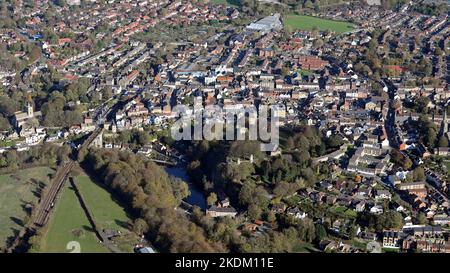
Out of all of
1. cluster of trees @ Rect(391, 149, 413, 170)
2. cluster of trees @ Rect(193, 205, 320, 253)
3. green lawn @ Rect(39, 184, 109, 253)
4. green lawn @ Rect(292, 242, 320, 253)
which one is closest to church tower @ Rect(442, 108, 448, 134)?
cluster of trees @ Rect(391, 149, 413, 170)

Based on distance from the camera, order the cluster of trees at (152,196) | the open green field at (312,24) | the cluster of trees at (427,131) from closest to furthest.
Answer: the cluster of trees at (152,196) → the cluster of trees at (427,131) → the open green field at (312,24)

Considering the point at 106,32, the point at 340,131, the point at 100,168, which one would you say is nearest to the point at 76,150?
the point at 100,168

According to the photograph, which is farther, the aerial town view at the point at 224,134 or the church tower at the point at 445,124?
the church tower at the point at 445,124

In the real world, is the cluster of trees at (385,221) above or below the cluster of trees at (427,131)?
below

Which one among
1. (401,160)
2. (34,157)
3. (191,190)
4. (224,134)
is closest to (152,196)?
(191,190)

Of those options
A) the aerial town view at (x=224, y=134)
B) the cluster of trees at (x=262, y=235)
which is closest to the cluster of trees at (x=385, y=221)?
the aerial town view at (x=224, y=134)

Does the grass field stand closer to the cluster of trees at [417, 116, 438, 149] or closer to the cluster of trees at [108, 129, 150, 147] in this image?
the cluster of trees at [108, 129, 150, 147]

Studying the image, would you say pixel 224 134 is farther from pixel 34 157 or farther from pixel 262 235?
pixel 262 235

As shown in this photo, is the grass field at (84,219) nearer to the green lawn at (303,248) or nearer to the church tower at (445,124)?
the green lawn at (303,248)
